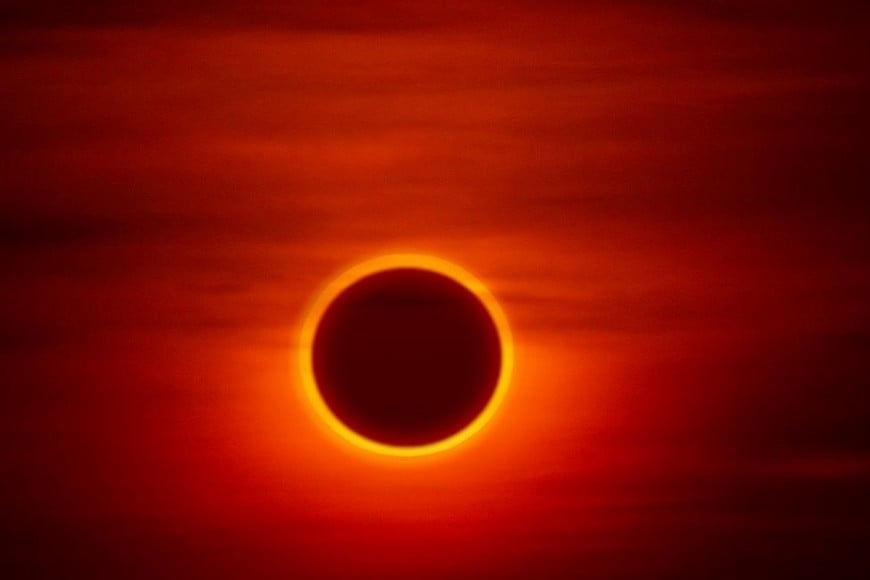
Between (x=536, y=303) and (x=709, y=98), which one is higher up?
(x=709, y=98)

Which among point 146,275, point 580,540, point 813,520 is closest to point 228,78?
point 146,275

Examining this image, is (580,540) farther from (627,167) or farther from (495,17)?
(495,17)

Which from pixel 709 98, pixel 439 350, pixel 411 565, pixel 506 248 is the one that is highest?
pixel 709 98

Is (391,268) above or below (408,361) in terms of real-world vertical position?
above
